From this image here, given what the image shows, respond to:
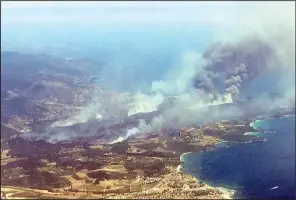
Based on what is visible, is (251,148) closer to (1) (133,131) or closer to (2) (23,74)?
(1) (133,131)

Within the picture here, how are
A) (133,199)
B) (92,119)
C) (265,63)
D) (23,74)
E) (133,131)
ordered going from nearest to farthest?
1. (133,199)
2. (133,131)
3. (92,119)
4. (265,63)
5. (23,74)

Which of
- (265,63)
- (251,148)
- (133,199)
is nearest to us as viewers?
(133,199)

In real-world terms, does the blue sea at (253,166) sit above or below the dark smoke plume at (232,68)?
below

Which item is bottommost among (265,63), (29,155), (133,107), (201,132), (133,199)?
(133,199)

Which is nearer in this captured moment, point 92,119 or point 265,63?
point 92,119

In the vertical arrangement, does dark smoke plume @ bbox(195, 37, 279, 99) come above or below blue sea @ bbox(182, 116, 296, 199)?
above

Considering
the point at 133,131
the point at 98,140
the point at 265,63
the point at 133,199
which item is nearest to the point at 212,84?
the point at 265,63

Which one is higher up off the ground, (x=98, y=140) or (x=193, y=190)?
(x=98, y=140)
